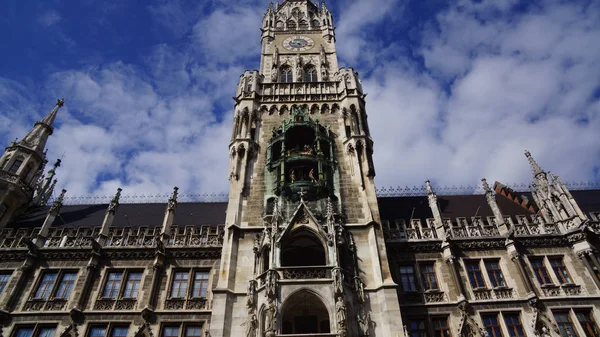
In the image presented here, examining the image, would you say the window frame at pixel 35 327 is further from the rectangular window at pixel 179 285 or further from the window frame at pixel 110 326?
the rectangular window at pixel 179 285

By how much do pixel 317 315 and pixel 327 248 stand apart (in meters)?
3.60

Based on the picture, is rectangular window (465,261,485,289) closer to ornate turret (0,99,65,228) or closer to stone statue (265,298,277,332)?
stone statue (265,298,277,332)

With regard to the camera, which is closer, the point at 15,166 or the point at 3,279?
the point at 3,279

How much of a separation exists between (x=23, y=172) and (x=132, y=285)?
16948mm

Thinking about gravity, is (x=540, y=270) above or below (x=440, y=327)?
above

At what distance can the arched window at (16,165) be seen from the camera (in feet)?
109

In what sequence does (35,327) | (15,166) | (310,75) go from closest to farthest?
(35,327), (15,166), (310,75)

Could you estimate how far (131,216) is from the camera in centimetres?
3206

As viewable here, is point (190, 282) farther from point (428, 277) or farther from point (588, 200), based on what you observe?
point (588, 200)

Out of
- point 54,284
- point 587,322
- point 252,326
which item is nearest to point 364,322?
point 252,326

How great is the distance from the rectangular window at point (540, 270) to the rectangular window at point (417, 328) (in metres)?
7.61

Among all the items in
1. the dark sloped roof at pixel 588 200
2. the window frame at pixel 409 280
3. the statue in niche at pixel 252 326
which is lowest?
the statue in niche at pixel 252 326

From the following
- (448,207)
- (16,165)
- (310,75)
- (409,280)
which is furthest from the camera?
(310,75)

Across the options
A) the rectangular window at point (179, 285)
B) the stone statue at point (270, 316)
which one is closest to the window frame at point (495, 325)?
the stone statue at point (270, 316)
